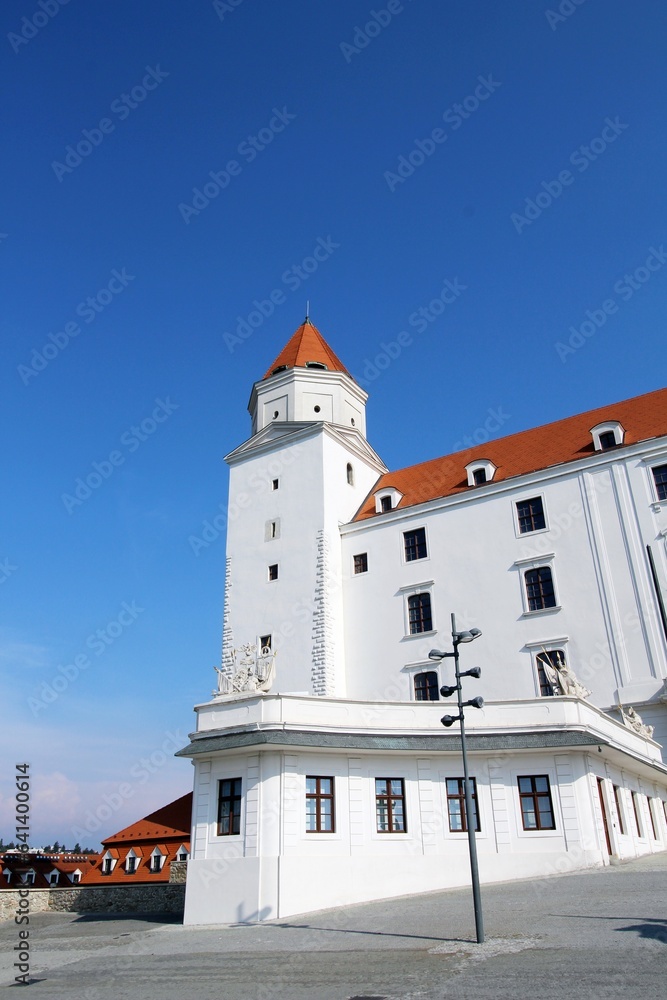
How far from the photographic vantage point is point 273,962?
11656mm

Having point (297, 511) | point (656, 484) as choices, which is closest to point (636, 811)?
point (656, 484)

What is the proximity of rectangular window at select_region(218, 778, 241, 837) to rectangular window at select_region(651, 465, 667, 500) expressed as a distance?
18.2 m

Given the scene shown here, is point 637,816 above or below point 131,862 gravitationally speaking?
above

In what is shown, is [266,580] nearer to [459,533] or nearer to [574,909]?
[459,533]

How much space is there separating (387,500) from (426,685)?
882 cm

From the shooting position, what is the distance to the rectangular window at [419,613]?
1249 inches

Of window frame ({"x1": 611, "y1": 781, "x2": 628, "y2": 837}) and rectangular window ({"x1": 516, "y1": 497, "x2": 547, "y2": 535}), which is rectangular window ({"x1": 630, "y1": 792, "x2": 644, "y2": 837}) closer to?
window frame ({"x1": 611, "y1": 781, "x2": 628, "y2": 837})

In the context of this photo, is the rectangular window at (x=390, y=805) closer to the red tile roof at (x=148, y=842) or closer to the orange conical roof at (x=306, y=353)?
the red tile roof at (x=148, y=842)

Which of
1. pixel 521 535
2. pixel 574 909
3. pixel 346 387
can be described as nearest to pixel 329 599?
pixel 521 535

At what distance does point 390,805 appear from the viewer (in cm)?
1864

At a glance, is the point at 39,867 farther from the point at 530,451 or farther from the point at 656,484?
the point at 656,484

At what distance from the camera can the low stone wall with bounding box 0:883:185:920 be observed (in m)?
23.3

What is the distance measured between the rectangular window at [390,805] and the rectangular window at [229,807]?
3186mm

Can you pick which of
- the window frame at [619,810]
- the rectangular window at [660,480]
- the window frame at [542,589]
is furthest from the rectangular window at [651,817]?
the rectangular window at [660,480]
